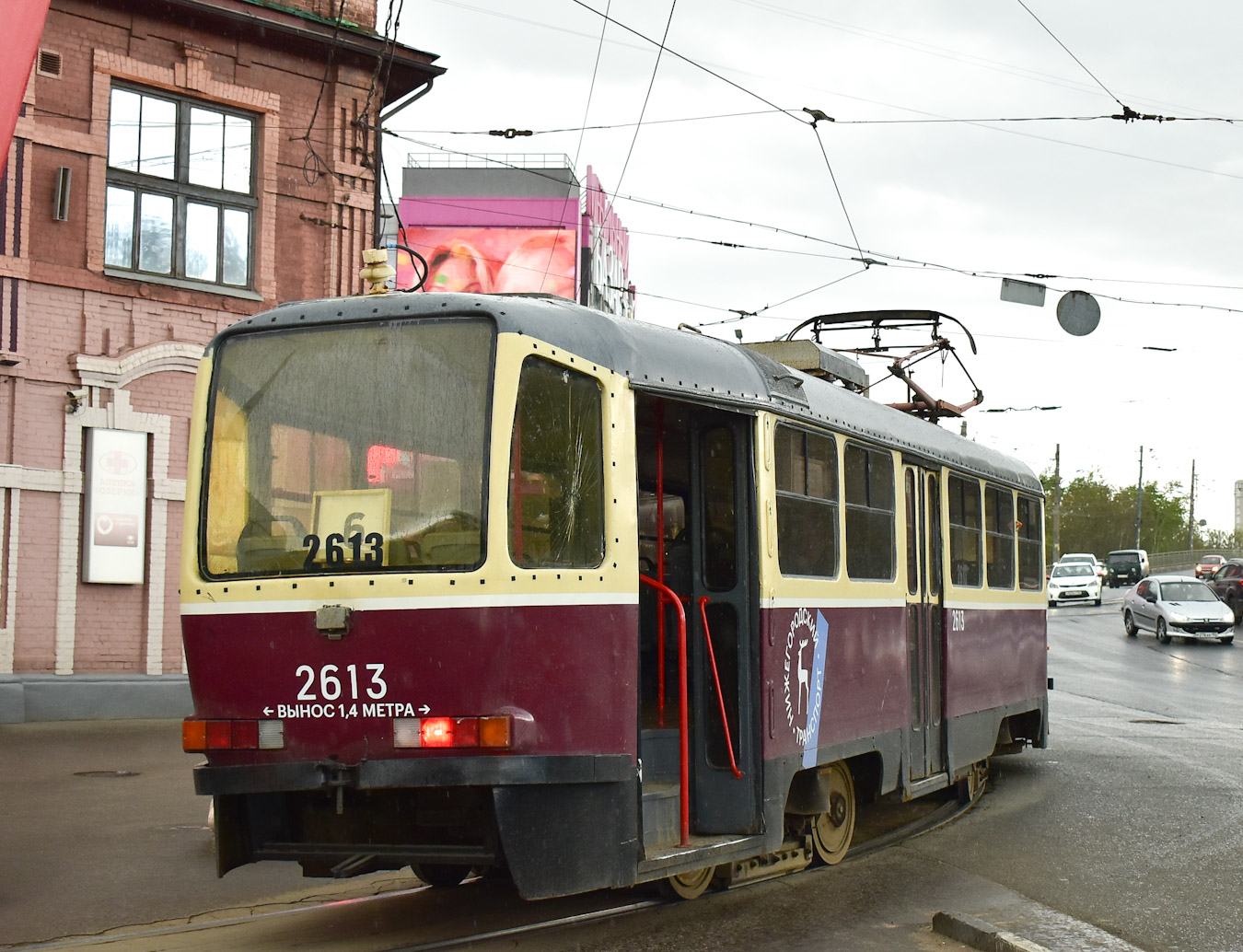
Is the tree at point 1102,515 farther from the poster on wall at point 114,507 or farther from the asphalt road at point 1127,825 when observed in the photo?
the poster on wall at point 114,507

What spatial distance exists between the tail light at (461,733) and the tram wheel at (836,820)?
10.1 ft

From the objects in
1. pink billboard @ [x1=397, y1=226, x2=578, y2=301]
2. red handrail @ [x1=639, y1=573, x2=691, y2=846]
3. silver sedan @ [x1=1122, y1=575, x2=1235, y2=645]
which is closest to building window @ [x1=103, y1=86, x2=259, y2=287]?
red handrail @ [x1=639, y1=573, x2=691, y2=846]

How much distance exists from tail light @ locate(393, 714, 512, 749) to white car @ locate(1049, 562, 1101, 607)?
147ft

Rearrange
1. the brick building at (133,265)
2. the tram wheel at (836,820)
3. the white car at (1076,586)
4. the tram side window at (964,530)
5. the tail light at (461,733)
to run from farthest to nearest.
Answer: the white car at (1076,586), the brick building at (133,265), the tram side window at (964,530), the tram wheel at (836,820), the tail light at (461,733)

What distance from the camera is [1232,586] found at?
40.0 metres

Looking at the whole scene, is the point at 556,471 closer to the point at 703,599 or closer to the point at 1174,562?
the point at 703,599

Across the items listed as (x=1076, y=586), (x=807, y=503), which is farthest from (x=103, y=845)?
(x=1076, y=586)

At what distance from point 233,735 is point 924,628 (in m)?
5.41

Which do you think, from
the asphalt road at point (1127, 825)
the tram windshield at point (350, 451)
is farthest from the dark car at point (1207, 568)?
the tram windshield at point (350, 451)

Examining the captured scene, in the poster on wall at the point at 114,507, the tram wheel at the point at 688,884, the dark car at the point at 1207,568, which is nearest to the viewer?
the tram wheel at the point at 688,884

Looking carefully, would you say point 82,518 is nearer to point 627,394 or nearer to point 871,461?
point 871,461

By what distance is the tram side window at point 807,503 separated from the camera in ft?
25.0

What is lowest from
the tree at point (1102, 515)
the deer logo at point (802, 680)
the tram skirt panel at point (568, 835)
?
the tram skirt panel at point (568, 835)

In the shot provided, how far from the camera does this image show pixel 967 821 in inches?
413
